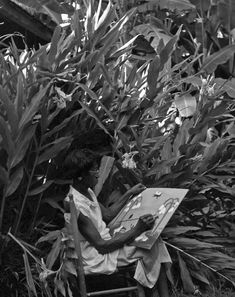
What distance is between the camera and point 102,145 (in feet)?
16.3

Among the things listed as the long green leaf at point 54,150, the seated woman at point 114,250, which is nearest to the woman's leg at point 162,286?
the seated woman at point 114,250

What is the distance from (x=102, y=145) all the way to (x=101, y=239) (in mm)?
1219

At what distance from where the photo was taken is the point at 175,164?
5051 millimetres

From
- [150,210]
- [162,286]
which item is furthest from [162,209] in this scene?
[162,286]

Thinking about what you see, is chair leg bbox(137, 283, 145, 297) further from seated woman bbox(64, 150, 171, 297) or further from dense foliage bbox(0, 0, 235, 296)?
dense foliage bbox(0, 0, 235, 296)

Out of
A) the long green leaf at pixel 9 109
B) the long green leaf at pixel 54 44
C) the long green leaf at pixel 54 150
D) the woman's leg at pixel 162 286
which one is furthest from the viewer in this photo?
the long green leaf at pixel 54 44

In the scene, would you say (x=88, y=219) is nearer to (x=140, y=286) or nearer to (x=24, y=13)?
(x=140, y=286)

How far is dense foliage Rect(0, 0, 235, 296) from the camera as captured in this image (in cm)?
434

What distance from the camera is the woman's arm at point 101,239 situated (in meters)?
3.85

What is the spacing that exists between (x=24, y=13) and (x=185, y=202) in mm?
4064

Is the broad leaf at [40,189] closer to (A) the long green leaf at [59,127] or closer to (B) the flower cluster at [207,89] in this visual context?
(A) the long green leaf at [59,127]

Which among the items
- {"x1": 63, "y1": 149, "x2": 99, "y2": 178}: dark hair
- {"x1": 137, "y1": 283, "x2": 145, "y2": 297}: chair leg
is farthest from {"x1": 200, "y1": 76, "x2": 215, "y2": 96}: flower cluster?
{"x1": 137, "y1": 283, "x2": 145, "y2": 297}: chair leg

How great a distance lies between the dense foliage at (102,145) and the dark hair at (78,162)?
95mm

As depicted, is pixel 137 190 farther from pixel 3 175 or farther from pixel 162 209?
pixel 3 175
